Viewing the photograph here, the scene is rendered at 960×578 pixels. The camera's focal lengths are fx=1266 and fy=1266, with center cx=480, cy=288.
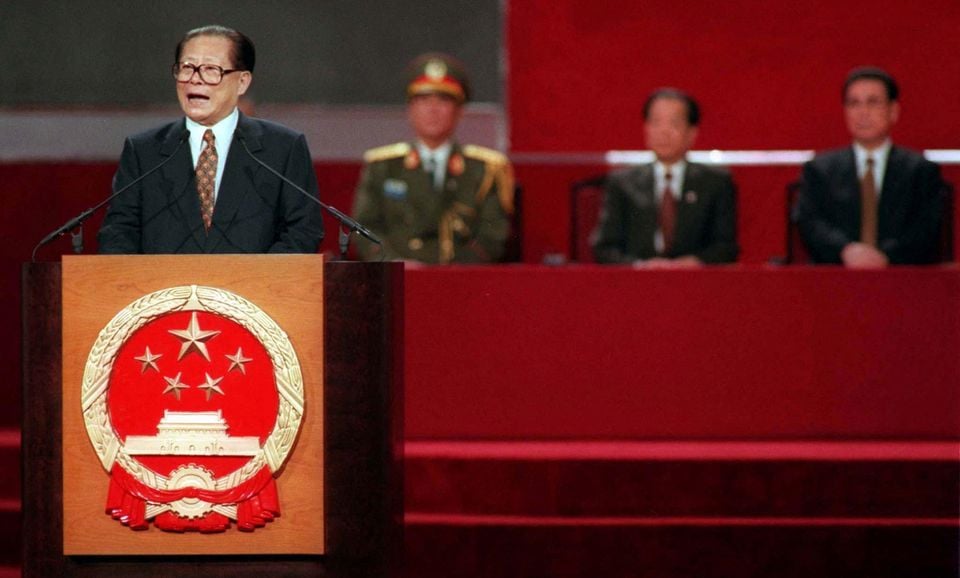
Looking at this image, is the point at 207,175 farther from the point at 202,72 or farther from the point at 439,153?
the point at 439,153

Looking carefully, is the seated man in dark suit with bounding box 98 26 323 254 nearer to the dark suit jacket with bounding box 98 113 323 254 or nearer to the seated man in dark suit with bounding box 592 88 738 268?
the dark suit jacket with bounding box 98 113 323 254

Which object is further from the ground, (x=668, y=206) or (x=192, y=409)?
(x=668, y=206)

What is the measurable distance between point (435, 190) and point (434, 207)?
0.05m

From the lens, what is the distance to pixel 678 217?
3826mm

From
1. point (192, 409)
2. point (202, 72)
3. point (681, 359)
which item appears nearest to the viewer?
point (192, 409)

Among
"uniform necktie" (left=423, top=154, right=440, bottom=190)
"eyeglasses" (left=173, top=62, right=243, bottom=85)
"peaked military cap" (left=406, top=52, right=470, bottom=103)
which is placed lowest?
"eyeglasses" (left=173, top=62, right=243, bottom=85)

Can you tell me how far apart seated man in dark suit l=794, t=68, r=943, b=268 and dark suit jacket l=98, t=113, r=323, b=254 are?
1.90m

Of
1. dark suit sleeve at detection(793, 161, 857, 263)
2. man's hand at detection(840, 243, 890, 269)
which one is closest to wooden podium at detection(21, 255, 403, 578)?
man's hand at detection(840, 243, 890, 269)

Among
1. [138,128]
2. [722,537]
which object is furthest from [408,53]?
[722,537]

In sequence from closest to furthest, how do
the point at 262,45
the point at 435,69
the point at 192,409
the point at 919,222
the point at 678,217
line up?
the point at 192,409 → the point at 919,222 → the point at 678,217 → the point at 435,69 → the point at 262,45

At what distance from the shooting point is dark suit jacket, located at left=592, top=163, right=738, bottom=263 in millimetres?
3816

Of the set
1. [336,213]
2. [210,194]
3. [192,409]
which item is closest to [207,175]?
[210,194]

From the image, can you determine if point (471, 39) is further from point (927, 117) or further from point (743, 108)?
point (927, 117)

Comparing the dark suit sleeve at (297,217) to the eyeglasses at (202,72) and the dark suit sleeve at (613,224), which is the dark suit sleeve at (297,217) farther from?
the dark suit sleeve at (613,224)
